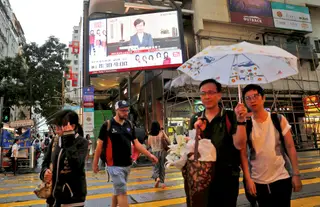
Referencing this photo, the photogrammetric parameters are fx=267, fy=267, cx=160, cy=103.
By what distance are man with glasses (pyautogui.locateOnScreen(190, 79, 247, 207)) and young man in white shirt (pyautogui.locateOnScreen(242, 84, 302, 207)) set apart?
0.25 meters

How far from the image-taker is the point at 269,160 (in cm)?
251

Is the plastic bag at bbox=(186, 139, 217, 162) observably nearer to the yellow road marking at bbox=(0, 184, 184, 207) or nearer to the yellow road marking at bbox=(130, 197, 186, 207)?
the yellow road marking at bbox=(130, 197, 186, 207)

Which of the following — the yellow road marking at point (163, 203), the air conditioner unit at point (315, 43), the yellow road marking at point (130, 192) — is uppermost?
the air conditioner unit at point (315, 43)

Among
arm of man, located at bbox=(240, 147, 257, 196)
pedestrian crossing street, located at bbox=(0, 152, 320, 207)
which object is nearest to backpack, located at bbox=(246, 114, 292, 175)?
arm of man, located at bbox=(240, 147, 257, 196)

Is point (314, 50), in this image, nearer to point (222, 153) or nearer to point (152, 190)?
point (152, 190)

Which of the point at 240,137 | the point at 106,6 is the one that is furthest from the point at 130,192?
the point at 106,6

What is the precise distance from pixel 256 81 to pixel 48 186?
2495 millimetres

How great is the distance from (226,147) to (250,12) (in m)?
20.6

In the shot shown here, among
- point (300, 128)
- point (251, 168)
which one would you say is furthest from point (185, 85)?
point (300, 128)

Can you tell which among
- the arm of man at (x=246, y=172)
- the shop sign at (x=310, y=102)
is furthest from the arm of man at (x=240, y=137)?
the shop sign at (x=310, y=102)

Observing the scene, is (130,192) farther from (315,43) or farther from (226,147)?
(315,43)

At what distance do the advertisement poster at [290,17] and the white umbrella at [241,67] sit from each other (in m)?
19.9

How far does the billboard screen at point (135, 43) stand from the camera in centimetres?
1722

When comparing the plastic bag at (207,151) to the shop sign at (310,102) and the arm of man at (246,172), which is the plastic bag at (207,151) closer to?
the arm of man at (246,172)
